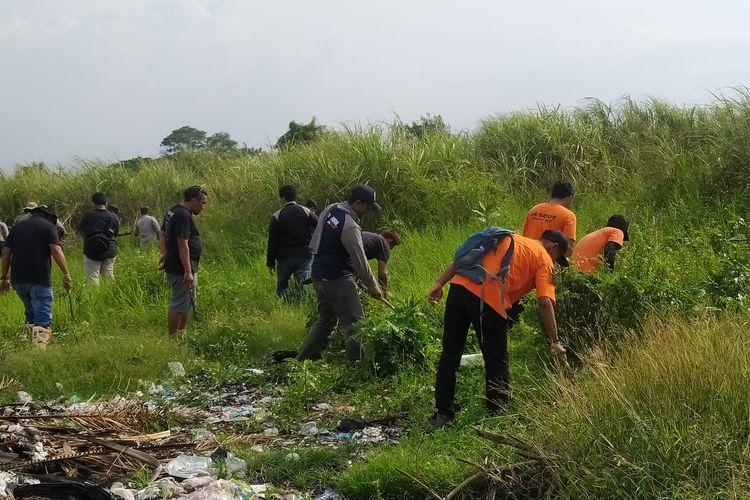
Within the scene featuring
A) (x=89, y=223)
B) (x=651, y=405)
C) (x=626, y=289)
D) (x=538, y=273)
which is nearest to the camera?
(x=651, y=405)

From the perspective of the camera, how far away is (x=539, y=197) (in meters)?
12.5

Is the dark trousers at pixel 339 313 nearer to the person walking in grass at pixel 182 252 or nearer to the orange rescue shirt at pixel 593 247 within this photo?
the person walking in grass at pixel 182 252

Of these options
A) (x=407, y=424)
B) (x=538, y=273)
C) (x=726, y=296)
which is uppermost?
(x=538, y=273)

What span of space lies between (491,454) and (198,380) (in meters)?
3.87

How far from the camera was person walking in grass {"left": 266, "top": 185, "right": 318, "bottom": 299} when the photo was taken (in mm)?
9328

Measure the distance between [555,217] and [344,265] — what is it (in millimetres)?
2004

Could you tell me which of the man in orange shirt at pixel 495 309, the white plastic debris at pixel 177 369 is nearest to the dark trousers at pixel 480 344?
the man in orange shirt at pixel 495 309

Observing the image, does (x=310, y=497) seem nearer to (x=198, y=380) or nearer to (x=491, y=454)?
(x=491, y=454)

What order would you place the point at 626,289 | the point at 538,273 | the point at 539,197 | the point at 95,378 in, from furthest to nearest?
1. the point at 539,197
2. the point at 95,378
3. the point at 626,289
4. the point at 538,273

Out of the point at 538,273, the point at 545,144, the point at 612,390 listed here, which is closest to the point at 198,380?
the point at 538,273

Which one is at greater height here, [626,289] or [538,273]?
[538,273]

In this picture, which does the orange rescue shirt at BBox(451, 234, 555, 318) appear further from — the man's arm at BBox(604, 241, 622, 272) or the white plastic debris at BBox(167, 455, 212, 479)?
the white plastic debris at BBox(167, 455, 212, 479)

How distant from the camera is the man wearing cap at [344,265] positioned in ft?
22.1

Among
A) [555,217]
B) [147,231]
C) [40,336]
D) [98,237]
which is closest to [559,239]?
[555,217]
